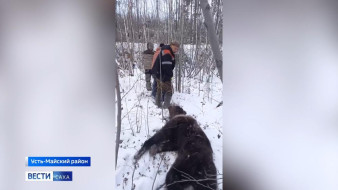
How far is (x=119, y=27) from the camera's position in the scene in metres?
2.04

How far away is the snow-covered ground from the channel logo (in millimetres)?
385

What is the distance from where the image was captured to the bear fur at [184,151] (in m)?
2.09

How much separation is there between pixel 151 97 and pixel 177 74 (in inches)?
10.5

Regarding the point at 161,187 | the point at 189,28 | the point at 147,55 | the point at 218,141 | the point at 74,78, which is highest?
the point at 189,28

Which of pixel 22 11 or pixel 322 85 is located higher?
pixel 22 11

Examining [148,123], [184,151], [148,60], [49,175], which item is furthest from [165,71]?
[49,175]

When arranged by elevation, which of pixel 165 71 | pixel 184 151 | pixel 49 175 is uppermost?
pixel 165 71

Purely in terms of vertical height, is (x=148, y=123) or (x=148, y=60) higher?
(x=148, y=60)

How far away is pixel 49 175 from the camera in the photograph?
208cm

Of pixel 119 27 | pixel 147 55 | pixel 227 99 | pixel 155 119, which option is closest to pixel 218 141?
pixel 227 99

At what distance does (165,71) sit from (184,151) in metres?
0.64

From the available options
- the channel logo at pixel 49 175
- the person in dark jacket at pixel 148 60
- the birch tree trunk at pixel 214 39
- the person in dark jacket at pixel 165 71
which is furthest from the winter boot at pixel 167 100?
the channel logo at pixel 49 175

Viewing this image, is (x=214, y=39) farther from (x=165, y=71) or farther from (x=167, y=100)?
(x=167, y=100)

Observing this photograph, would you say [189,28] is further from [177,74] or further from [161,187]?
[161,187]
